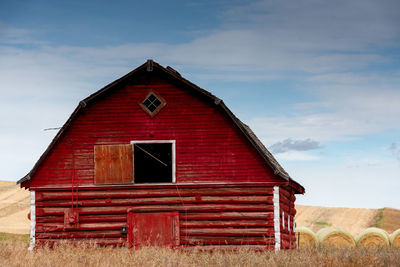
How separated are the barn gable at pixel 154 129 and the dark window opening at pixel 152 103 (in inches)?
1.3

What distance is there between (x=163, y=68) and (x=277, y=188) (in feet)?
17.6

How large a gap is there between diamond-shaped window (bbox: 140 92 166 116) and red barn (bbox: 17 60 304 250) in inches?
1.3

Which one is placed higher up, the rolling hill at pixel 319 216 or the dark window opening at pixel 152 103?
the dark window opening at pixel 152 103

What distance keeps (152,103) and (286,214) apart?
6923mm

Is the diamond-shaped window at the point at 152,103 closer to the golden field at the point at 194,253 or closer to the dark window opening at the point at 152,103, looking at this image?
the dark window opening at the point at 152,103

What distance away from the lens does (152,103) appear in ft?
66.5

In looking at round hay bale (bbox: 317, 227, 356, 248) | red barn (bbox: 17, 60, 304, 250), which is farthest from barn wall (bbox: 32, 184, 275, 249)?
round hay bale (bbox: 317, 227, 356, 248)

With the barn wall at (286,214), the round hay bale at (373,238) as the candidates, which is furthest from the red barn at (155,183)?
the round hay bale at (373,238)

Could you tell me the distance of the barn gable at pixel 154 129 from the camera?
19797mm

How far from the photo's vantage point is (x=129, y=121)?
20.2m

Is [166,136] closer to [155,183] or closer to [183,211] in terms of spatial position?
[155,183]

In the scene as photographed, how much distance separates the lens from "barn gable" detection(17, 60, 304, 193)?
19797 mm

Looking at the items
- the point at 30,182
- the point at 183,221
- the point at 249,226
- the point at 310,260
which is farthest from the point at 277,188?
the point at 30,182

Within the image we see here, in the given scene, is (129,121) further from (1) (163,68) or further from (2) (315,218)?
(2) (315,218)
